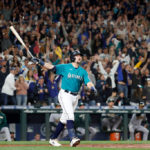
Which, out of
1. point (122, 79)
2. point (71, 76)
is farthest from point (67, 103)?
point (122, 79)

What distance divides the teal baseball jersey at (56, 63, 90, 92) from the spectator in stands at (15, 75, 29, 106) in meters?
5.18

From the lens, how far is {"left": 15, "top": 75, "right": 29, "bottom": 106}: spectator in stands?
13.5 m

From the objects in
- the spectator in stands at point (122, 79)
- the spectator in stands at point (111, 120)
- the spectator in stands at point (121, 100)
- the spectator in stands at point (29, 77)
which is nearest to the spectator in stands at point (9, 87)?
the spectator in stands at point (29, 77)

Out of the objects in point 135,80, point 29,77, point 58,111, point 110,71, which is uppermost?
point 110,71

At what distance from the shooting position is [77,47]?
16.3 m

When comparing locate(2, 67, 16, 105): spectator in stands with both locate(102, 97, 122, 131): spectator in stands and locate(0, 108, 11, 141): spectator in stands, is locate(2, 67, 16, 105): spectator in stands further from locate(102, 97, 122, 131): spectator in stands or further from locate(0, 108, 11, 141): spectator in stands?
locate(102, 97, 122, 131): spectator in stands

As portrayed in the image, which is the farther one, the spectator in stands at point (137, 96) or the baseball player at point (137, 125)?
the spectator in stands at point (137, 96)

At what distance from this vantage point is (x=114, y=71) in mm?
15461

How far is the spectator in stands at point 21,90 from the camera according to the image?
44.4 feet

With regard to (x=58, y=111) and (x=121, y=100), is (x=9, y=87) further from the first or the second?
(x=121, y=100)

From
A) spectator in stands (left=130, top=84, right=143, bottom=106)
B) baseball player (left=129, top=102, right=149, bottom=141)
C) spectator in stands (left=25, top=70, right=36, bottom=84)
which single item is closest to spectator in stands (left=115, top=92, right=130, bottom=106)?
spectator in stands (left=130, top=84, right=143, bottom=106)

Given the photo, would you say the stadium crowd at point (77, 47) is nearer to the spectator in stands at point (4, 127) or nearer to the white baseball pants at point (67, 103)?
the spectator in stands at point (4, 127)

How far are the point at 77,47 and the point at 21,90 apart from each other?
3459 mm

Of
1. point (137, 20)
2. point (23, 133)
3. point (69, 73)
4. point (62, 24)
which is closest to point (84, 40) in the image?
point (62, 24)
